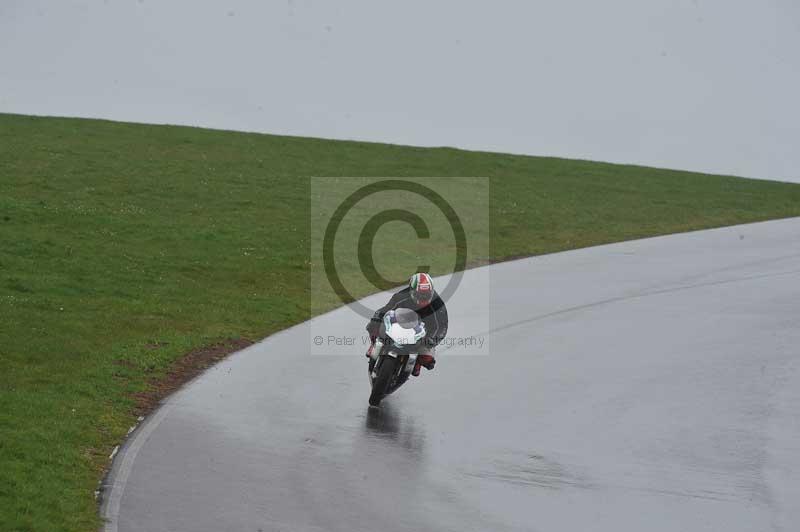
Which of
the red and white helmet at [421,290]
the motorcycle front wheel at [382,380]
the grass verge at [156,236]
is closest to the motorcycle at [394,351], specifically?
the motorcycle front wheel at [382,380]

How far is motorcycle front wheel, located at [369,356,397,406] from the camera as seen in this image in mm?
14398

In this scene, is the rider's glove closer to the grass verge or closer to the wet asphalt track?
the wet asphalt track

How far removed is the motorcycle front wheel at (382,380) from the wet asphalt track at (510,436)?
7.9 inches

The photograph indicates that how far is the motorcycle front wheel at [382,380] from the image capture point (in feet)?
47.2

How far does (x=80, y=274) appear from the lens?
21453mm

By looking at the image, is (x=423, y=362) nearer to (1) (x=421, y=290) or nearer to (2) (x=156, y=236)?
(1) (x=421, y=290)

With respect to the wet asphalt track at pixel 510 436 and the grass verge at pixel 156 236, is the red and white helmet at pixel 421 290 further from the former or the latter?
the grass verge at pixel 156 236

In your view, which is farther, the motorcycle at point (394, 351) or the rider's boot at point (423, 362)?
the rider's boot at point (423, 362)

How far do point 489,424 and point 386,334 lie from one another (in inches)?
72.8

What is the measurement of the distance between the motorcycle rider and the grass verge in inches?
122

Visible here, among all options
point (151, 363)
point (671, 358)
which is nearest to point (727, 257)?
point (671, 358)

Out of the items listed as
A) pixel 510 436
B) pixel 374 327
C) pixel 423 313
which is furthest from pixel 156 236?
pixel 510 436

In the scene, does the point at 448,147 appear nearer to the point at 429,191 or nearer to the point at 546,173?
the point at 546,173

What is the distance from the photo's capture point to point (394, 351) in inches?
573
